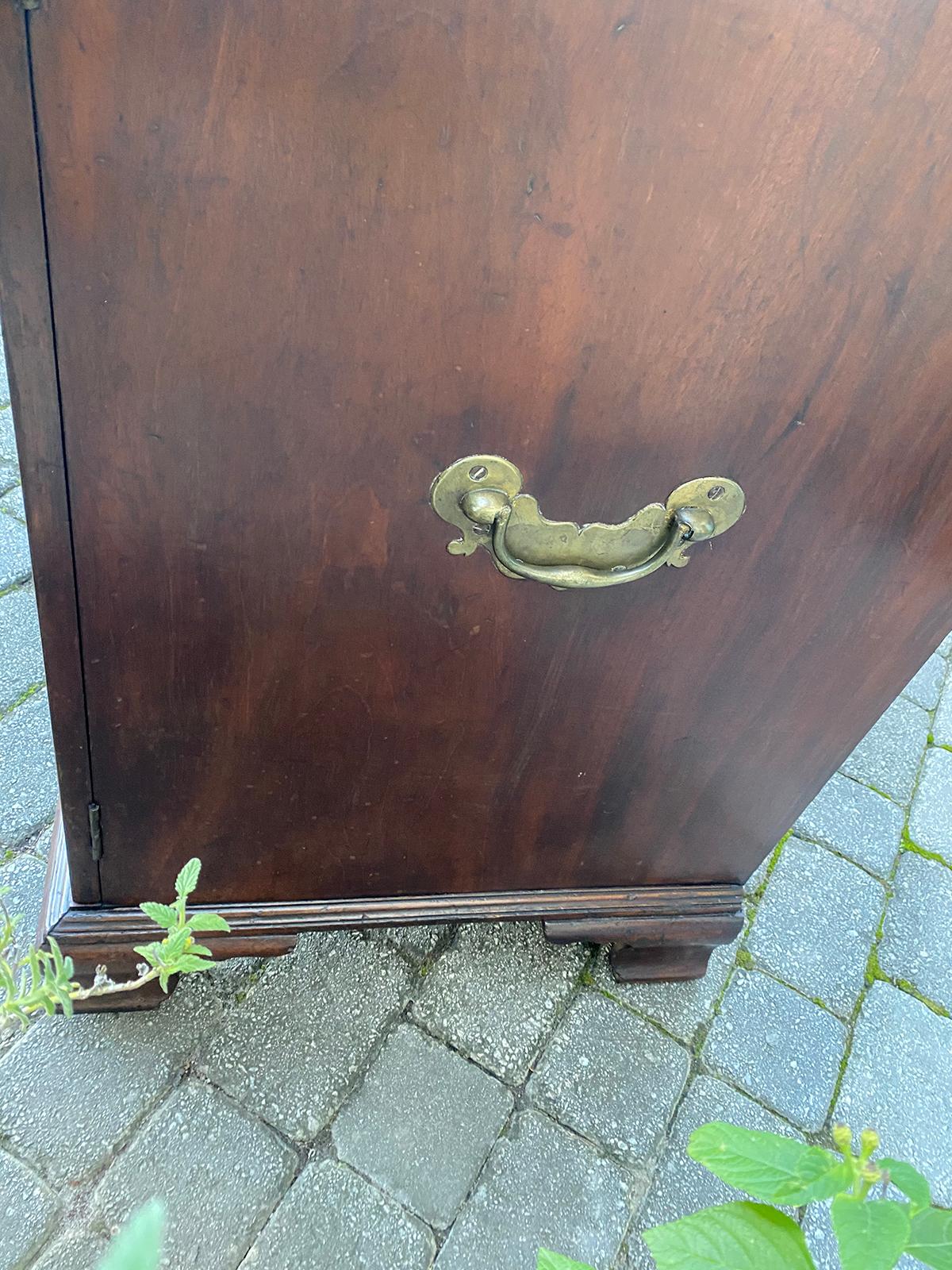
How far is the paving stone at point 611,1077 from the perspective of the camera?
3.85ft

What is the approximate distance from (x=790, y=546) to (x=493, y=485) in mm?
278

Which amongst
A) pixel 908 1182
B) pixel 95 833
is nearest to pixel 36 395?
pixel 95 833

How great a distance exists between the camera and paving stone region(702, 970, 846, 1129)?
4.09 feet

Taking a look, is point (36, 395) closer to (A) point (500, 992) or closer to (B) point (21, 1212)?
(B) point (21, 1212)

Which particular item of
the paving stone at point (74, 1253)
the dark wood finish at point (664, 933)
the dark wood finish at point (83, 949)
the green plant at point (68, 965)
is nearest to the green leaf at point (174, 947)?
the green plant at point (68, 965)

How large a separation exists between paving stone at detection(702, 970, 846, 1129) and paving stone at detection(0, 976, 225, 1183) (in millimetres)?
724

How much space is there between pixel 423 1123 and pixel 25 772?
0.79 m

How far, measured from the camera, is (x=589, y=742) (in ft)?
3.21

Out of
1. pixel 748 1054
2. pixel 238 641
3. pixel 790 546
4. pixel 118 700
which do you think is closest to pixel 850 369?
pixel 790 546

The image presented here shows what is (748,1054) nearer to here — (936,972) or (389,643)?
(936,972)

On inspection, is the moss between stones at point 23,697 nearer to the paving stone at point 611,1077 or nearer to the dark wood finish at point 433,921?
the dark wood finish at point 433,921

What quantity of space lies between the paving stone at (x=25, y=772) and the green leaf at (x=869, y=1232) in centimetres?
121

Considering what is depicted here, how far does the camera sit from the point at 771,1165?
54 cm

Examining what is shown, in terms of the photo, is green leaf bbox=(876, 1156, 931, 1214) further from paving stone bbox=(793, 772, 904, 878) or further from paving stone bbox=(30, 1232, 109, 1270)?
paving stone bbox=(793, 772, 904, 878)
